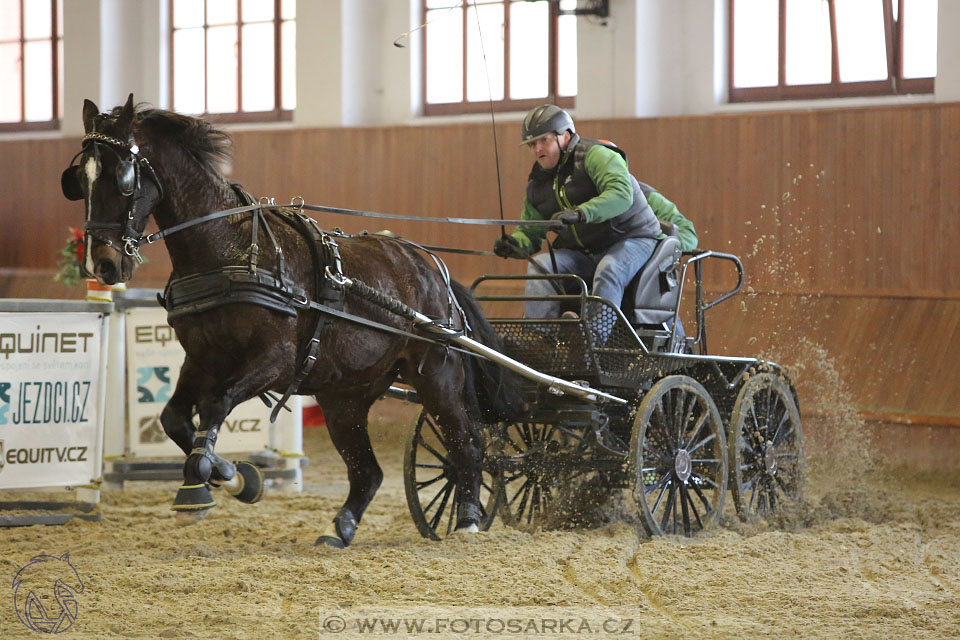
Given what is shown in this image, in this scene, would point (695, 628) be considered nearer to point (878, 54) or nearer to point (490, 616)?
point (490, 616)

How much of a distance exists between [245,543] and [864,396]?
4796 millimetres

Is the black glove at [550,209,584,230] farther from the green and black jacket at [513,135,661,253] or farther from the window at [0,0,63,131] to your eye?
the window at [0,0,63,131]

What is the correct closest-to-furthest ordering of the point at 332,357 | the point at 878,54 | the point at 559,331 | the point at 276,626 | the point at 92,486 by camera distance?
the point at 276,626
the point at 332,357
the point at 559,331
the point at 92,486
the point at 878,54

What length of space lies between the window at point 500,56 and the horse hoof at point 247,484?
6.52 meters

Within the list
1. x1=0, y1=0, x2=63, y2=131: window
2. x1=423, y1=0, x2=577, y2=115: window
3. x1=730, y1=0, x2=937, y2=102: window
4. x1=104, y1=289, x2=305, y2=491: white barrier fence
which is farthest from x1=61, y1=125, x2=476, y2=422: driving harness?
x1=0, y1=0, x2=63, y2=131: window

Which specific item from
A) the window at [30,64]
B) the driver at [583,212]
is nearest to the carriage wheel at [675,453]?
the driver at [583,212]

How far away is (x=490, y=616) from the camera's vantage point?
3.57m

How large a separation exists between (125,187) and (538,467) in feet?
7.15

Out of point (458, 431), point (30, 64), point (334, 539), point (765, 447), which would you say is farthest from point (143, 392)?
point (30, 64)

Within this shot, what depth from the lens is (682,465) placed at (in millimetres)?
5160

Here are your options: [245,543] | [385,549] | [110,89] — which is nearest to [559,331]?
[385,549]

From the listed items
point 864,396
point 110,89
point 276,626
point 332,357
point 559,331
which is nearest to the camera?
point 276,626

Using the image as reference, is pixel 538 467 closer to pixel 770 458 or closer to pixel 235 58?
pixel 770 458

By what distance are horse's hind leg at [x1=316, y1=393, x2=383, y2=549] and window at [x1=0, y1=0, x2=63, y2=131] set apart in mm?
8877
